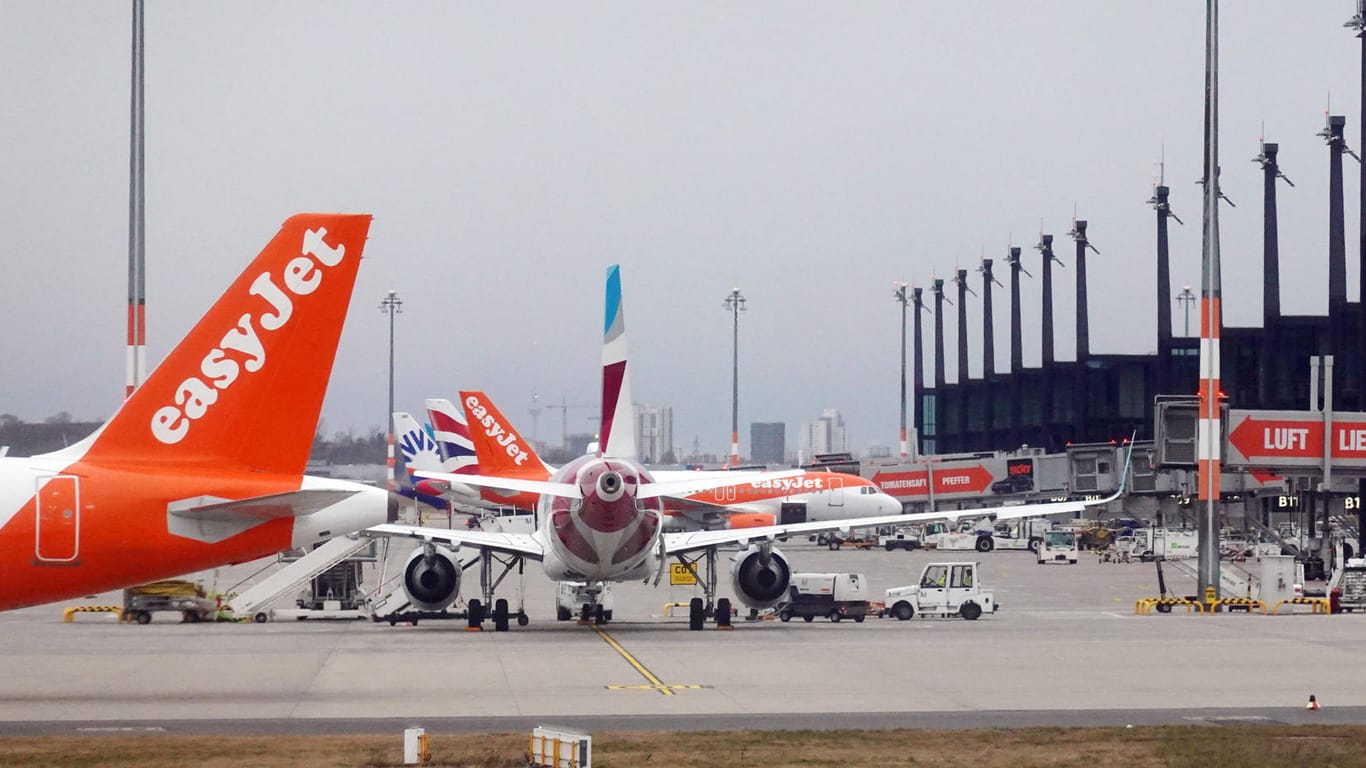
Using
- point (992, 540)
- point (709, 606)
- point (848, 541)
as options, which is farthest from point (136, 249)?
point (848, 541)

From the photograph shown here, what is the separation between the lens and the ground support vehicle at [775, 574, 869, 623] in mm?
46844

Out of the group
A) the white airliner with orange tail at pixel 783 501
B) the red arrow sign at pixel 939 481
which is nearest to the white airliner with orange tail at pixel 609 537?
the white airliner with orange tail at pixel 783 501

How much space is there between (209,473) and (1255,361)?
96.5 m

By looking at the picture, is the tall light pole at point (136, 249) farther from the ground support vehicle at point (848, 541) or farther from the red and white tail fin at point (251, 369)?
the ground support vehicle at point (848, 541)

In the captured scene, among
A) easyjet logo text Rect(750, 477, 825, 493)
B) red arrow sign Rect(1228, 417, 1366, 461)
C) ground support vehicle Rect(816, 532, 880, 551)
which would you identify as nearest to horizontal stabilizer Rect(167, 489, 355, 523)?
red arrow sign Rect(1228, 417, 1366, 461)

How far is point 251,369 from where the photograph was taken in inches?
919

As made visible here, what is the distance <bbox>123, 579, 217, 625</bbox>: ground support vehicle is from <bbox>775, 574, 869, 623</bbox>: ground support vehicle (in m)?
16.6

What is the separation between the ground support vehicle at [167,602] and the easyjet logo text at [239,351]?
23358mm

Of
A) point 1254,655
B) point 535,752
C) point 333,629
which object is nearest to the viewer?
point 535,752

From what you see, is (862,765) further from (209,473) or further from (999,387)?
(999,387)

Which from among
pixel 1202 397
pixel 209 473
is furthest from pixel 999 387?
pixel 209 473

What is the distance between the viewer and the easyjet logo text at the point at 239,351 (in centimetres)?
2325

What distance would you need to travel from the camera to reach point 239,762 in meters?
19.0

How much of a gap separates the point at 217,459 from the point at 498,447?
48851 mm
